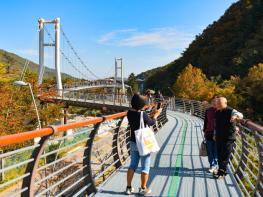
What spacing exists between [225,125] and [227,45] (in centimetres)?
9220

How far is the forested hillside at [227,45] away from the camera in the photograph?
77.9 metres

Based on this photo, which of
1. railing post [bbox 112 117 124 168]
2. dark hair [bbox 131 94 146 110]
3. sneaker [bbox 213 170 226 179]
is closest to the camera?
dark hair [bbox 131 94 146 110]

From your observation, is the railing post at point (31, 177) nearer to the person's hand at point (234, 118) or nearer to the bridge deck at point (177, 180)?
the bridge deck at point (177, 180)

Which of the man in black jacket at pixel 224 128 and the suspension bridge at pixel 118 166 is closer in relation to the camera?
the suspension bridge at pixel 118 166

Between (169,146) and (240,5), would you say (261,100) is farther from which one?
(240,5)

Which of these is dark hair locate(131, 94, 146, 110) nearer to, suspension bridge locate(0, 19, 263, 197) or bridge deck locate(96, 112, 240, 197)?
suspension bridge locate(0, 19, 263, 197)

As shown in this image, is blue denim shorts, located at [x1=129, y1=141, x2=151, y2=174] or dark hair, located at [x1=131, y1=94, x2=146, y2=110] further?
blue denim shorts, located at [x1=129, y1=141, x2=151, y2=174]

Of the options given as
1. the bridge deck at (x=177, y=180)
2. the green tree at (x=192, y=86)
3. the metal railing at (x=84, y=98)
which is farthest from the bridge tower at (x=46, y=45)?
the bridge deck at (x=177, y=180)

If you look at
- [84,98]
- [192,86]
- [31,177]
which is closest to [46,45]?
[84,98]

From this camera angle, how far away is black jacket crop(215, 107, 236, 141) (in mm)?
6762

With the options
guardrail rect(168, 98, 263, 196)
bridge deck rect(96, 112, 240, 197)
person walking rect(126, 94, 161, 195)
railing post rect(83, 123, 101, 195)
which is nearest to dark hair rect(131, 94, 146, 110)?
person walking rect(126, 94, 161, 195)

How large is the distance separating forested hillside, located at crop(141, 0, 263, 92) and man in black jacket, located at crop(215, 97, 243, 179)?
66.7 m

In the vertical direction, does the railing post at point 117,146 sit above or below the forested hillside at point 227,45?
below

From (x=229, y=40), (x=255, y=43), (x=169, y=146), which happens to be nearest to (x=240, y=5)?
(x=229, y=40)
